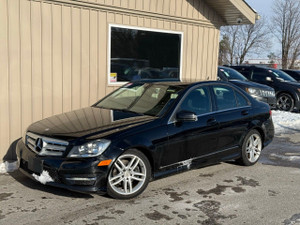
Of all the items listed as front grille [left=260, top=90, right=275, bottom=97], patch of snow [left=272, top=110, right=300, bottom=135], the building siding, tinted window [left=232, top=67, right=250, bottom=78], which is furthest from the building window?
tinted window [left=232, top=67, right=250, bottom=78]

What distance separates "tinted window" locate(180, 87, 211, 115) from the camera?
17.3 feet

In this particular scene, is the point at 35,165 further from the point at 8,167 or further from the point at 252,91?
the point at 252,91

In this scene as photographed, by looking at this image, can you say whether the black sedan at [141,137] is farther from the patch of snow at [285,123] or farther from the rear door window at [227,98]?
the patch of snow at [285,123]

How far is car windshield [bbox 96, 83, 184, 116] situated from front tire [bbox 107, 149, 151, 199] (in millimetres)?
762

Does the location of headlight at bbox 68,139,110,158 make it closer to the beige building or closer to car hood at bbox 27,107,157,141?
car hood at bbox 27,107,157,141

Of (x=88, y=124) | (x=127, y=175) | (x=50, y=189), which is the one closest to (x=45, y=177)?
(x=50, y=189)

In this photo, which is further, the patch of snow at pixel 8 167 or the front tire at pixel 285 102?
the front tire at pixel 285 102

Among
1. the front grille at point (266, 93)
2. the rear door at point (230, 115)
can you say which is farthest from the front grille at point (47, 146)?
the front grille at point (266, 93)

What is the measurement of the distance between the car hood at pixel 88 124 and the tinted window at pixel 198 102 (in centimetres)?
64

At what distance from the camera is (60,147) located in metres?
4.38

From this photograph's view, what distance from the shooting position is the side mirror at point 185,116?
4.92 m

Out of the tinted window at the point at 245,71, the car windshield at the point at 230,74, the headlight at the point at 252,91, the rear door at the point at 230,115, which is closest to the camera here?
the rear door at the point at 230,115

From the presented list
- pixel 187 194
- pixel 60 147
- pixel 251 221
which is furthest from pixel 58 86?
pixel 251 221

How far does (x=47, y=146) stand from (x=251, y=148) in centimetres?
350
